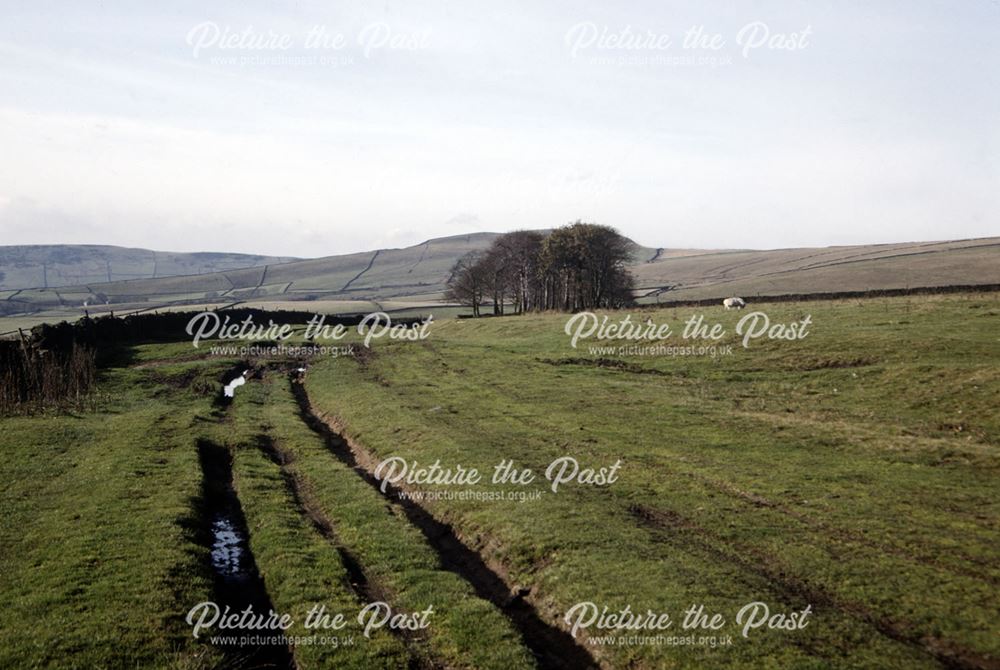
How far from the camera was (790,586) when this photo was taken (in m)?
15.8

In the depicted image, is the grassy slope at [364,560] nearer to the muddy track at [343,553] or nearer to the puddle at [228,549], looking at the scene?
the muddy track at [343,553]

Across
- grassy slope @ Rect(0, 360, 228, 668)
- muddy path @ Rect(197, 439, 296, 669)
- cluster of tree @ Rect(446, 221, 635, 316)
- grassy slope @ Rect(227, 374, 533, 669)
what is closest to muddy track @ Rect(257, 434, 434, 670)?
grassy slope @ Rect(227, 374, 533, 669)

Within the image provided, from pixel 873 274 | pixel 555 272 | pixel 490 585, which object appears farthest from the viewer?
pixel 873 274

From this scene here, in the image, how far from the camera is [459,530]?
2169cm

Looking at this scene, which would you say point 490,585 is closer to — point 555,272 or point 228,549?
point 228,549

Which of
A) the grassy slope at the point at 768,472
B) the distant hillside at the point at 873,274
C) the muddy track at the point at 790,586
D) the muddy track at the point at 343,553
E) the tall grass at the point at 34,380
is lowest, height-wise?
the muddy track at the point at 343,553

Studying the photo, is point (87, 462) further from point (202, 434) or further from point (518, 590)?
point (518, 590)

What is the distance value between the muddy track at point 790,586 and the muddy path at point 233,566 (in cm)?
1057

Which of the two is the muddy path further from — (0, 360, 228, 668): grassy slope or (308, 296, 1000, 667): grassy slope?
(308, 296, 1000, 667): grassy slope

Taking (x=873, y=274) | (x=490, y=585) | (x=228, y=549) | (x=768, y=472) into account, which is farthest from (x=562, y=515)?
(x=873, y=274)

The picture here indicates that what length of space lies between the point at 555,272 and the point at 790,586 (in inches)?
3298

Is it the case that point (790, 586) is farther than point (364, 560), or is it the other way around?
point (364, 560)

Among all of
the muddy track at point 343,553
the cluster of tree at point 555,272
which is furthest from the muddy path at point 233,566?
the cluster of tree at point 555,272

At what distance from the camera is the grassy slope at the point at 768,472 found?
14.8 m
